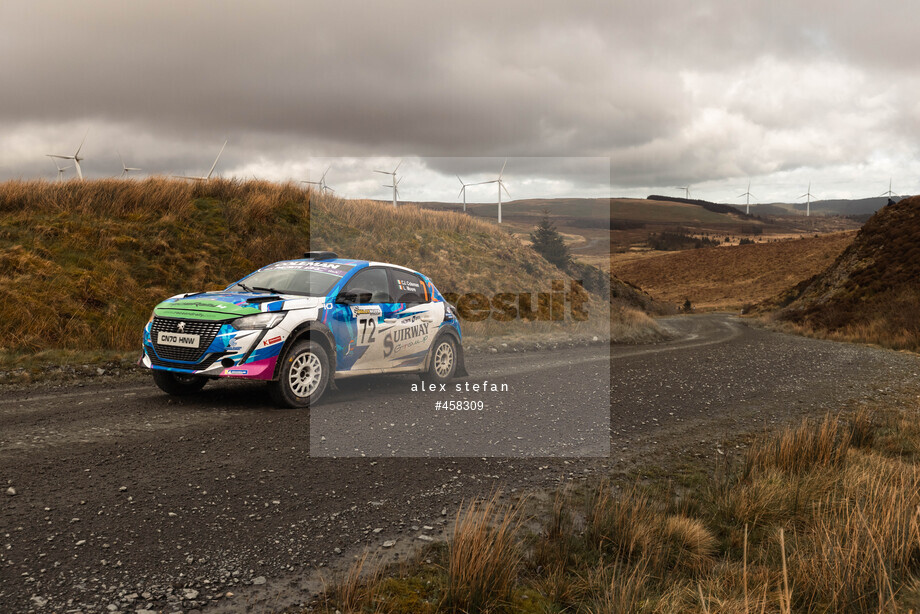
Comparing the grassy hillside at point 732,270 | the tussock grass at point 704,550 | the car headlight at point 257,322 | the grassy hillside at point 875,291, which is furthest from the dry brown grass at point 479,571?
the grassy hillside at point 732,270

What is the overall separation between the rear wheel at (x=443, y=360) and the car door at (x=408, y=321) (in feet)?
0.78

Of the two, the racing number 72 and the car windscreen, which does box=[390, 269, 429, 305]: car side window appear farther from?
the car windscreen

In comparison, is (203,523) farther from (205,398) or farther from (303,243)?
(303,243)

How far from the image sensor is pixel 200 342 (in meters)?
7.52

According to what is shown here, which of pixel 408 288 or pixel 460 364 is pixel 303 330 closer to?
pixel 408 288

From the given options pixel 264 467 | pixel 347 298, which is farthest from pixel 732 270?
pixel 264 467

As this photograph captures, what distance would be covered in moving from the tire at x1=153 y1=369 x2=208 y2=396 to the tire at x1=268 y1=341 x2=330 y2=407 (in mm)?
1534

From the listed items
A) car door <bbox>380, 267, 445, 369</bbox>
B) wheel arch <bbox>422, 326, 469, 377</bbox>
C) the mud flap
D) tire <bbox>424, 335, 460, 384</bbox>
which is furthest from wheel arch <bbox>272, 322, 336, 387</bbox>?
the mud flap

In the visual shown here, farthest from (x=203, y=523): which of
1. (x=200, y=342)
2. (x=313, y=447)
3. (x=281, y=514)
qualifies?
(x=200, y=342)

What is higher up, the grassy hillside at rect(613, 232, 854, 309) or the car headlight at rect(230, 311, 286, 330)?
the grassy hillside at rect(613, 232, 854, 309)

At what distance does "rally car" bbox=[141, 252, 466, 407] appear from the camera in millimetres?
7484

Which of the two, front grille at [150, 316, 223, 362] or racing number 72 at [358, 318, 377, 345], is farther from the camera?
racing number 72 at [358, 318, 377, 345]

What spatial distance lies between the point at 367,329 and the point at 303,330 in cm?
116

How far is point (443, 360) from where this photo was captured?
33.8ft
